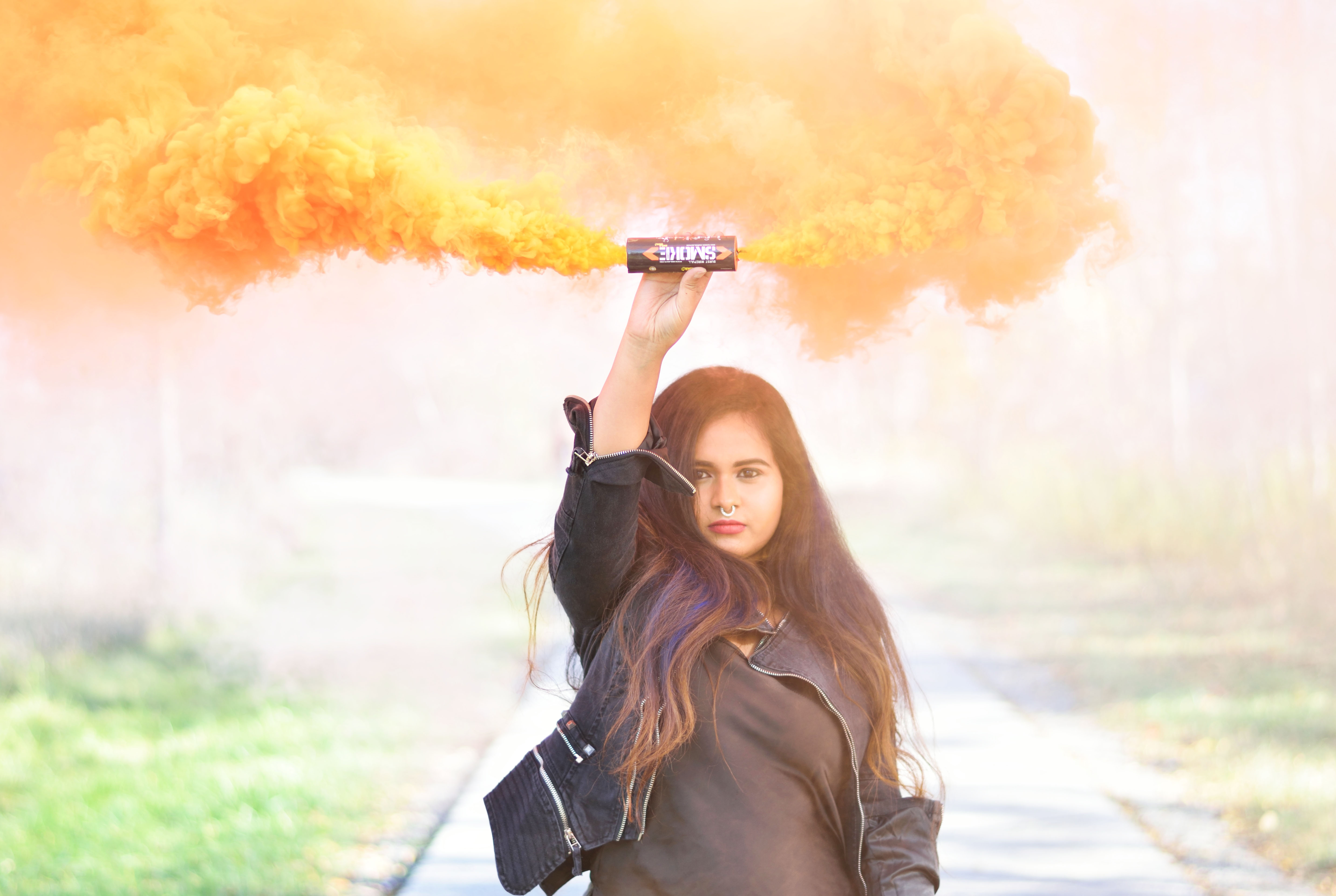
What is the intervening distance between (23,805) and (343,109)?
3.88 meters

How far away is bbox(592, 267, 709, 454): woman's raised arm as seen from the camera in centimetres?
186

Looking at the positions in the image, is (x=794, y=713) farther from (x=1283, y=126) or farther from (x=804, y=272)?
(x=1283, y=126)

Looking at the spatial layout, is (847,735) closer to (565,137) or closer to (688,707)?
(688,707)

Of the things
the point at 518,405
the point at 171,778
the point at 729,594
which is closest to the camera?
the point at 729,594

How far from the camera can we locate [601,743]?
198 centimetres

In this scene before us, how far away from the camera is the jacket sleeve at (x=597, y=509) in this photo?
1.85m

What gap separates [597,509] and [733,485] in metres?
0.47

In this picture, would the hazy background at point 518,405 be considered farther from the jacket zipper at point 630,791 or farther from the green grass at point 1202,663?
the jacket zipper at point 630,791

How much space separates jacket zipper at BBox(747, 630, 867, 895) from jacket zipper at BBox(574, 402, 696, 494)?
439 mm

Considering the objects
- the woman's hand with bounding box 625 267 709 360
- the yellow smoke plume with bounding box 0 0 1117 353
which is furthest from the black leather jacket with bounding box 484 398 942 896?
the yellow smoke plume with bounding box 0 0 1117 353

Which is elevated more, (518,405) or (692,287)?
(518,405)

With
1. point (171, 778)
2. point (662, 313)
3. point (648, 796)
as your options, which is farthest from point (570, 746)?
point (171, 778)

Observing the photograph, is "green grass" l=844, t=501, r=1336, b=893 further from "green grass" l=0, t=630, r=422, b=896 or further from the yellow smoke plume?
"green grass" l=0, t=630, r=422, b=896

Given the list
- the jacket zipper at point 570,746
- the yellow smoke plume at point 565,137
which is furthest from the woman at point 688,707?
the yellow smoke plume at point 565,137
